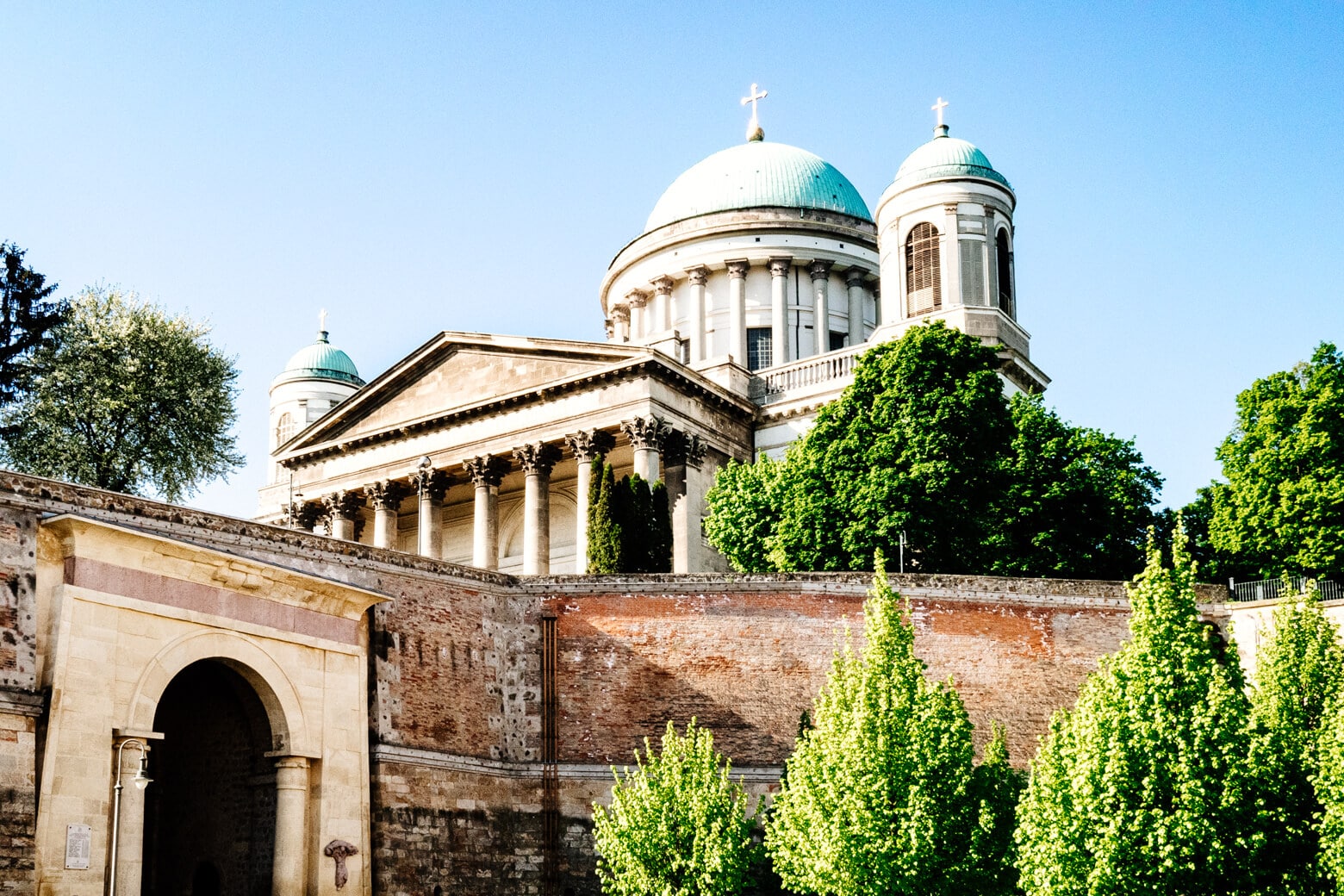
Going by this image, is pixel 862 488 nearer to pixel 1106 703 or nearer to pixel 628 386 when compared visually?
pixel 628 386

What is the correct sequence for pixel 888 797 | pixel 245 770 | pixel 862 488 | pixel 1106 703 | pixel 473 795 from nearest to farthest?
pixel 1106 703 < pixel 888 797 < pixel 245 770 < pixel 473 795 < pixel 862 488

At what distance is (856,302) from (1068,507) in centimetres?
2166

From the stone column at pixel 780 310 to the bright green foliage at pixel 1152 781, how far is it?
35.4 metres

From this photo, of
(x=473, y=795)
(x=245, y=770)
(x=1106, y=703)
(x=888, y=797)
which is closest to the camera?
(x=1106, y=703)

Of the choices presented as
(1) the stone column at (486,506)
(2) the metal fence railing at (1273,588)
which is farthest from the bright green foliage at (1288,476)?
(1) the stone column at (486,506)

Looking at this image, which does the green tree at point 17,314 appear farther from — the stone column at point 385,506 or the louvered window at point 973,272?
the louvered window at point 973,272

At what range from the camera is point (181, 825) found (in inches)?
1164

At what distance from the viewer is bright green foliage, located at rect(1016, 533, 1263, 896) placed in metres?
22.7

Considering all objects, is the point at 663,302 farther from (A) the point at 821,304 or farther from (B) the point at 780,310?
(A) the point at 821,304

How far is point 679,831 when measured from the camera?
28812 mm

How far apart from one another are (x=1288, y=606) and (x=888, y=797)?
838cm

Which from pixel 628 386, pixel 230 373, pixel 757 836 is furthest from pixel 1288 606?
pixel 230 373

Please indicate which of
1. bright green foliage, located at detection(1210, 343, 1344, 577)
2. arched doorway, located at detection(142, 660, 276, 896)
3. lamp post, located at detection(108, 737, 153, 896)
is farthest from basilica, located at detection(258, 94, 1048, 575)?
lamp post, located at detection(108, 737, 153, 896)

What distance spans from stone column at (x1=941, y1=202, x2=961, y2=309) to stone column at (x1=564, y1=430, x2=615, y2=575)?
37.0 ft
